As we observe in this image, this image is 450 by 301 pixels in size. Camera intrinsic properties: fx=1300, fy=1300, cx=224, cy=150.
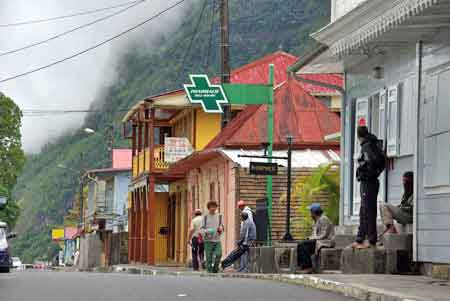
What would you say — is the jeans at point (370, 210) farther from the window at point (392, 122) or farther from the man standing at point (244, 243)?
the man standing at point (244, 243)

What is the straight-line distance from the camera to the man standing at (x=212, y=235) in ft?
95.3

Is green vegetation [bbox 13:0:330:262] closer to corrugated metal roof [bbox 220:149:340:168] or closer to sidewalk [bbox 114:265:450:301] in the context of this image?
corrugated metal roof [bbox 220:149:340:168]

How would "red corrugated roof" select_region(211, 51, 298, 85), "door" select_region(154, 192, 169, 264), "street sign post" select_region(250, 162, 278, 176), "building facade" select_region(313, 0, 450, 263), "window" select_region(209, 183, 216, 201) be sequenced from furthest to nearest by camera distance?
1. "door" select_region(154, 192, 169, 264)
2. "red corrugated roof" select_region(211, 51, 298, 85)
3. "window" select_region(209, 183, 216, 201)
4. "street sign post" select_region(250, 162, 278, 176)
5. "building facade" select_region(313, 0, 450, 263)

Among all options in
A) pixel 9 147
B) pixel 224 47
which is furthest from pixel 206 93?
pixel 9 147

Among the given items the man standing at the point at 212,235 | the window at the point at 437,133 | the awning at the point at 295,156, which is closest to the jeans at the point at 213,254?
the man standing at the point at 212,235

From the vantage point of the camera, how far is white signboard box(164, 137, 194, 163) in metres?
45.4

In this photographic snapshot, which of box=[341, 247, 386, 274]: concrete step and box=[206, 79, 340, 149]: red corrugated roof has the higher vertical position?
box=[206, 79, 340, 149]: red corrugated roof

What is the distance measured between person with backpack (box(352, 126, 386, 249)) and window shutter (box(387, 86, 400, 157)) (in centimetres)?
215

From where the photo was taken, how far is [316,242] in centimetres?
2228

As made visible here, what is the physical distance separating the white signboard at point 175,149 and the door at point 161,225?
1018cm

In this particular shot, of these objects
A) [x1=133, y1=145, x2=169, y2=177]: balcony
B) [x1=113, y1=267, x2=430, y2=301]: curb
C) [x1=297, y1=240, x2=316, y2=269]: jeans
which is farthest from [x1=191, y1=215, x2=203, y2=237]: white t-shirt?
[x1=133, y1=145, x2=169, y2=177]: balcony

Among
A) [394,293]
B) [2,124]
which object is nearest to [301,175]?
[394,293]

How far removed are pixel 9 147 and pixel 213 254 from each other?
5027 cm

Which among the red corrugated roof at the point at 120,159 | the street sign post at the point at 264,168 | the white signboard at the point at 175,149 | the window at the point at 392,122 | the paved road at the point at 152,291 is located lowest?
the paved road at the point at 152,291
